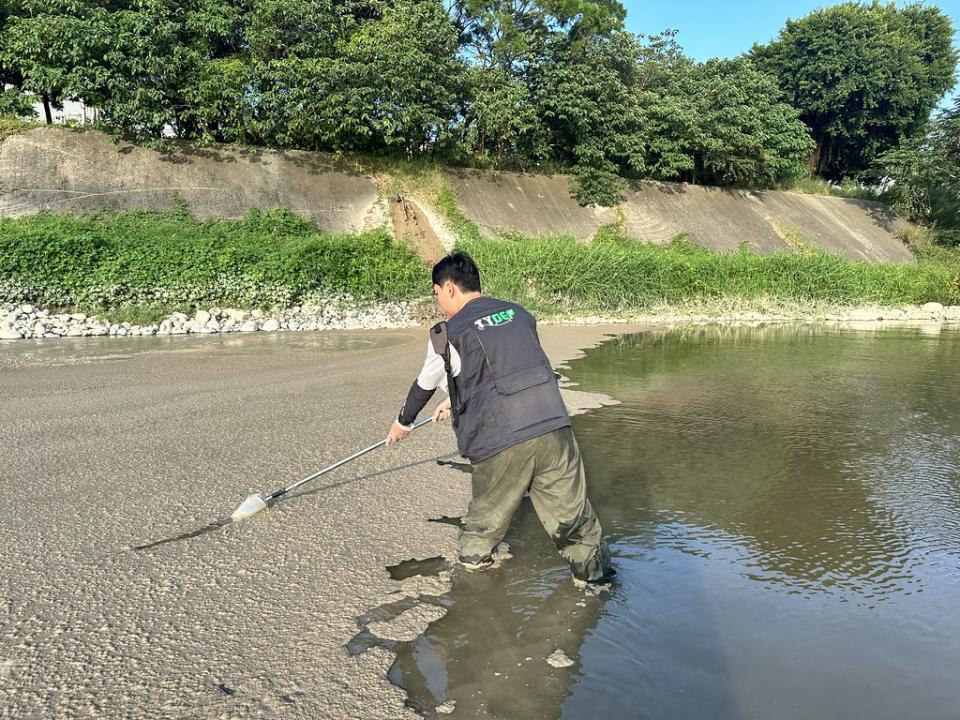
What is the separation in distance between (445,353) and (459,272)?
44cm

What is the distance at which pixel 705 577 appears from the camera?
13.0 feet

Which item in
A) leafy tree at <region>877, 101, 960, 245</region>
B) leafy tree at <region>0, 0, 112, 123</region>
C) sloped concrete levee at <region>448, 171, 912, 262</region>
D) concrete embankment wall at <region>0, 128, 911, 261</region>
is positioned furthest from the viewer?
leafy tree at <region>877, 101, 960, 245</region>

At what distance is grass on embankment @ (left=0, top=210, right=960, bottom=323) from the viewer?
1540 centimetres

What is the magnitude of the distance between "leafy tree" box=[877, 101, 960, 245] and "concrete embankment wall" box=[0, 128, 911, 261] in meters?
4.14

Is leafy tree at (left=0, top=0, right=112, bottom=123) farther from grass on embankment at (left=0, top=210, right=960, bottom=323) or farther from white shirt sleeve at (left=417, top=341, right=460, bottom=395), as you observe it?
white shirt sleeve at (left=417, top=341, right=460, bottom=395)

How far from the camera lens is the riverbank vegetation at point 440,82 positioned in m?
19.4

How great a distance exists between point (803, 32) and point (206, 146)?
31444mm

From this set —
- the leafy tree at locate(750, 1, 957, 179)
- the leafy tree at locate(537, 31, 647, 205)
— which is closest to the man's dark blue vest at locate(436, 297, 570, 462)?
the leafy tree at locate(537, 31, 647, 205)

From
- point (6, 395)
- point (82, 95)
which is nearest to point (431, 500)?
point (6, 395)

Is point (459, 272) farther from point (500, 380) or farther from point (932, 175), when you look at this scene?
point (932, 175)

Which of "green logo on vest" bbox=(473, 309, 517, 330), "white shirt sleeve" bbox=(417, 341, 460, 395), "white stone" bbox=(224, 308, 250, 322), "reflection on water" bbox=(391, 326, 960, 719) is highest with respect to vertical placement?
A: "green logo on vest" bbox=(473, 309, 517, 330)

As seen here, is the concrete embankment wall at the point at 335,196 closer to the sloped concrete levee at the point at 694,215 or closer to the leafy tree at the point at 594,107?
the sloped concrete levee at the point at 694,215

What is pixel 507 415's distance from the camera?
11.5 ft

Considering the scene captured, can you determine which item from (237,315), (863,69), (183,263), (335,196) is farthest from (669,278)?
(863,69)
